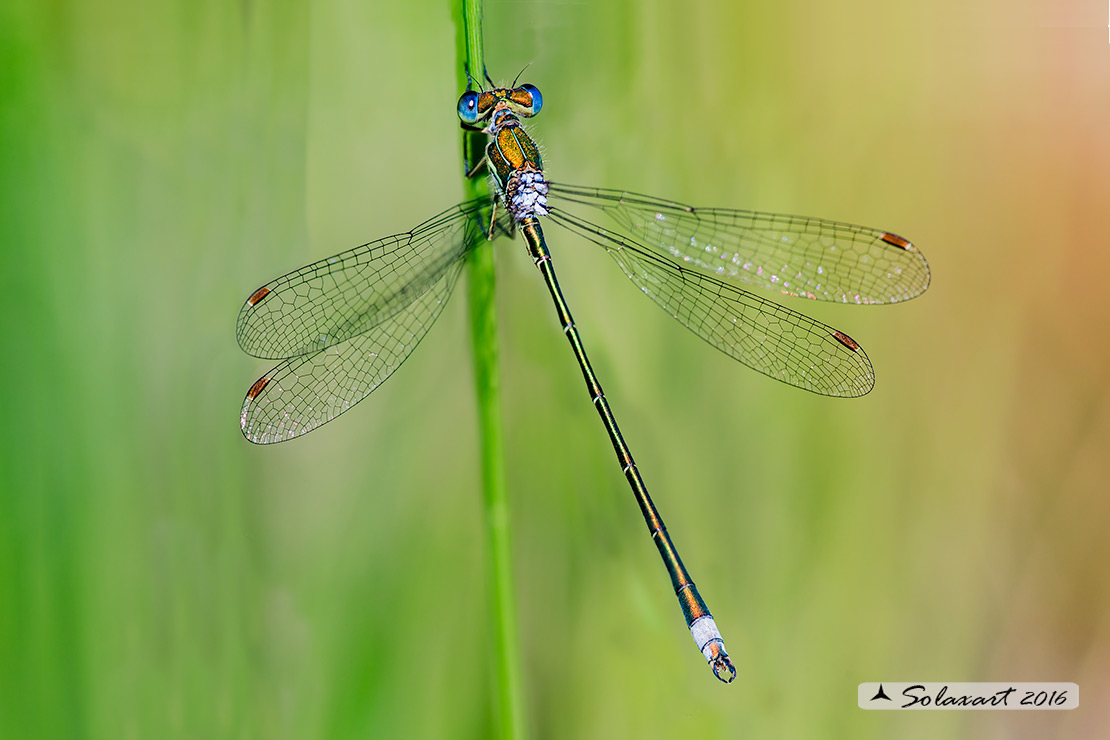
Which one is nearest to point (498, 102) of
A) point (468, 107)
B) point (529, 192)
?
point (468, 107)

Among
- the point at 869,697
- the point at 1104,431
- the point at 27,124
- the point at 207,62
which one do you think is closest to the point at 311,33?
the point at 207,62

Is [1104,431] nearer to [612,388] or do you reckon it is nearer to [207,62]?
[612,388]

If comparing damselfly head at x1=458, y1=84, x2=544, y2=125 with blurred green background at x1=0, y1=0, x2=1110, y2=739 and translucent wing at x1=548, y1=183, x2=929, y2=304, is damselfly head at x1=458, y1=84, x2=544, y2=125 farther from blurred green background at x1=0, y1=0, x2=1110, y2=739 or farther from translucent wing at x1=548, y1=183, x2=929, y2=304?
translucent wing at x1=548, y1=183, x2=929, y2=304

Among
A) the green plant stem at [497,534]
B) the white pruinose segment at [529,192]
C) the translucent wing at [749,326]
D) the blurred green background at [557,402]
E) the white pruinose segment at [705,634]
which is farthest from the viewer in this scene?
the white pruinose segment at [529,192]

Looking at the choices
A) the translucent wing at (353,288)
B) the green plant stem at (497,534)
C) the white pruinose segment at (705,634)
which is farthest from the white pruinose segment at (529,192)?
the white pruinose segment at (705,634)

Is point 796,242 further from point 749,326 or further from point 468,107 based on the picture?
point 468,107

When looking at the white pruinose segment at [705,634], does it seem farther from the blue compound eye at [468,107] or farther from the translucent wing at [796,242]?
the blue compound eye at [468,107]
